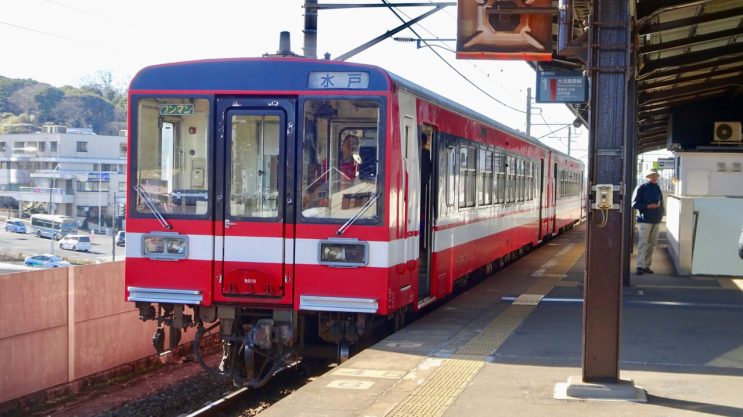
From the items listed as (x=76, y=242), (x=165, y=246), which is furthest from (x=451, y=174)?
(x=76, y=242)

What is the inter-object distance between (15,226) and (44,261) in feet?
3.13

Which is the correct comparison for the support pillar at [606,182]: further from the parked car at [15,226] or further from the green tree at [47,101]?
the green tree at [47,101]

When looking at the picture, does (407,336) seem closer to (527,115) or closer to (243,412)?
(243,412)

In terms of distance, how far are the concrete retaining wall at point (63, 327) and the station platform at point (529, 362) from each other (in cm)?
440

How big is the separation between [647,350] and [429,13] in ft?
26.0

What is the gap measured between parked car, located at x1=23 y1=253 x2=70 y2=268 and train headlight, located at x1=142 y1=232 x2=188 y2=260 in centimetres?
320

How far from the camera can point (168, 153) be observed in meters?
8.36

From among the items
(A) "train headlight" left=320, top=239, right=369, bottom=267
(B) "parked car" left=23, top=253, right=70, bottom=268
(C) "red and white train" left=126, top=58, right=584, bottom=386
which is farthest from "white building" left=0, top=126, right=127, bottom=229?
(A) "train headlight" left=320, top=239, right=369, bottom=267

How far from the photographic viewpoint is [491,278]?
580 inches

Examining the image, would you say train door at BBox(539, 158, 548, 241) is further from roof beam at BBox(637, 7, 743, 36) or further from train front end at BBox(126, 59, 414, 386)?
train front end at BBox(126, 59, 414, 386)

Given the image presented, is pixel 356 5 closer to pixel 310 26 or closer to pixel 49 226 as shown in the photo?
pixel 310 26

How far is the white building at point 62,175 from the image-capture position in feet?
40.3

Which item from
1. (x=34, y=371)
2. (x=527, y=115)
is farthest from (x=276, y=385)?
(x=527, y=115)

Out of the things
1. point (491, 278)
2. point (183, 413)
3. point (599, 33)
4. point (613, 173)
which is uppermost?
point (599, 33)
